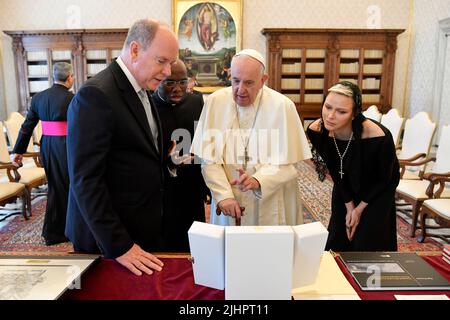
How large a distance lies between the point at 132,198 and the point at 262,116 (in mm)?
1052

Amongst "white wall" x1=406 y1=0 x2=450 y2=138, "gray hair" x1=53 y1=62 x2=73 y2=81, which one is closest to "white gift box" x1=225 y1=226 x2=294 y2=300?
"gray hair" x1=53 y1=62 x2=73 y2=81

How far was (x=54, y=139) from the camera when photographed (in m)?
4.06

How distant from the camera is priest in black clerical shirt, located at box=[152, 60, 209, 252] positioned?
2.55 metres

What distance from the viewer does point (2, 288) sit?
4.20 ft

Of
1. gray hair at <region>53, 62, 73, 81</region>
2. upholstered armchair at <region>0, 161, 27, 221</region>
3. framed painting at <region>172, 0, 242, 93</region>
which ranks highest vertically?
framed painting at <region>172, 0, 242, 93</region>

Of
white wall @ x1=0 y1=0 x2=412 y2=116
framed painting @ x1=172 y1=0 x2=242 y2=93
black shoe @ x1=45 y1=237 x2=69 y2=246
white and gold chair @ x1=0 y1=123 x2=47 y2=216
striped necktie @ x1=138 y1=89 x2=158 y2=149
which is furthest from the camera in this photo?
white wall @ x1=0 y1=0 x2=412 y2=116

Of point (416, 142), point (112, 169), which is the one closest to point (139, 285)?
point (112, 169)

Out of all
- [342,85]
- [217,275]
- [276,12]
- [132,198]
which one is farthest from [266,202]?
[276,12]

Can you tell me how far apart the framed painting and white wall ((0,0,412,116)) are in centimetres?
29

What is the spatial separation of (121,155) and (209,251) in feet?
2.05

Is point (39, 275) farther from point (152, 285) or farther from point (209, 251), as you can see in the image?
point (209, 251)

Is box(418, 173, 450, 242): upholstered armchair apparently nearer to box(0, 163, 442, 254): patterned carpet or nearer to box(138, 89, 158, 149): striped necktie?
box(0, 163, 442, 254): patterned carpet

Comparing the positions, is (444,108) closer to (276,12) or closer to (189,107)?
(276,12)

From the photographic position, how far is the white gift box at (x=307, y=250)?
4.02 feet
